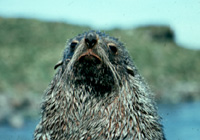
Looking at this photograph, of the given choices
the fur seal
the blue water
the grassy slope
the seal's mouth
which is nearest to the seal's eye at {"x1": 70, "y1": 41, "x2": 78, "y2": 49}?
the fur seal

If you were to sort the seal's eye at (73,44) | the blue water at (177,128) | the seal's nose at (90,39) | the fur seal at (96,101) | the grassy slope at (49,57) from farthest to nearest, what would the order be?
the grassy slope at (49,57) → the blue water at (177,128) → the seal's eye at (73,44) → the fur seal at (96,101) → the seal's nose at (90,39)

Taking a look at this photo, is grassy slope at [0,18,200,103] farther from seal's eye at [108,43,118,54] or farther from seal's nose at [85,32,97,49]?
seal's nose at [85,32,97,49]

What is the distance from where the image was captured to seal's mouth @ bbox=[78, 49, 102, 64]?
20.9 ft

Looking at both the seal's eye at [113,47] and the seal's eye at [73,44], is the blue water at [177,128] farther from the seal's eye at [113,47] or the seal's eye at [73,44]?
the seal's eye at [73,44]

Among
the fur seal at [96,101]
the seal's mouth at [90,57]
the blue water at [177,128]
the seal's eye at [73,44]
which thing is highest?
the blue water at [177,128]

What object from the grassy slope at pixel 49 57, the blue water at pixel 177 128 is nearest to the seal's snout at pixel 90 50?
the blue water at pixel 177 128

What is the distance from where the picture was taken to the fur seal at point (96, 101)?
652 cm

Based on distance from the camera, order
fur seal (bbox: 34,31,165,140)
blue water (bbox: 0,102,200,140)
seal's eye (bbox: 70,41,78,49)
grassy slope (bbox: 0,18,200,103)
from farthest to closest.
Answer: grassy slope (bbox: 0,18,200,103), blue water (bbox: 0,102,200,140), seal's eye (bbox: 70,41,78,49), fur seal (bbox: 34,31,165,140)

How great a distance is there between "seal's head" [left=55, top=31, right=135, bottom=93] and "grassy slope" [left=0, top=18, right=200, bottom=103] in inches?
1249

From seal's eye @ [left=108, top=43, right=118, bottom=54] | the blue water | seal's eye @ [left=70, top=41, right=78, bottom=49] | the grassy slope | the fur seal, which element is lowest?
the fur seal

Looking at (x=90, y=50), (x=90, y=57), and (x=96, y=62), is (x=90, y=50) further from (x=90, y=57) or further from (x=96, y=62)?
(x=96, y=62)

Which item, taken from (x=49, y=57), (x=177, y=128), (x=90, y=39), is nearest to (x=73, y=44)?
(x=90, y=39)

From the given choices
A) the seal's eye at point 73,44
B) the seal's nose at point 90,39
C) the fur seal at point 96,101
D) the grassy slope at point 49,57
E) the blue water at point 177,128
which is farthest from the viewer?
the grassy slope at point 49,57

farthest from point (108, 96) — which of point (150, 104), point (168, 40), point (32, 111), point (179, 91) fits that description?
point (168, 40)
